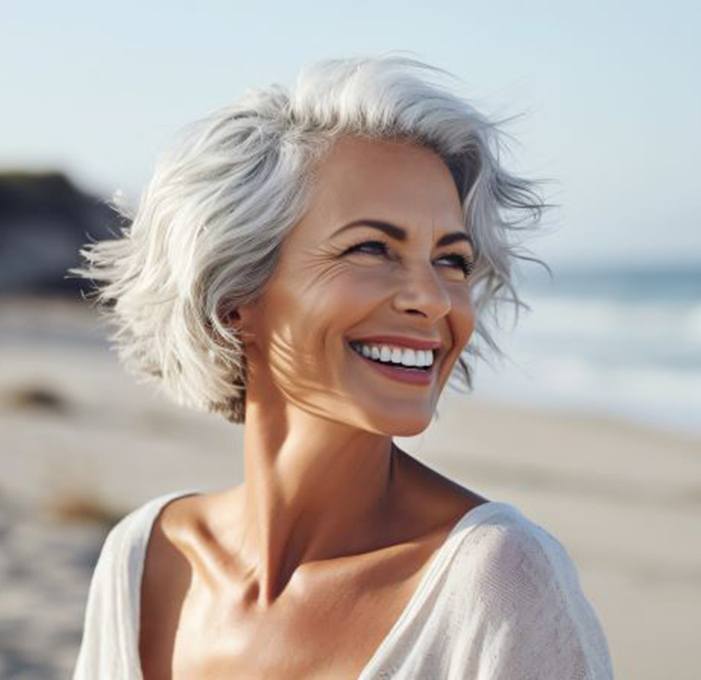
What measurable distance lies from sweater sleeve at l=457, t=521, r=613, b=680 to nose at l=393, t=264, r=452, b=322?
0.32 m

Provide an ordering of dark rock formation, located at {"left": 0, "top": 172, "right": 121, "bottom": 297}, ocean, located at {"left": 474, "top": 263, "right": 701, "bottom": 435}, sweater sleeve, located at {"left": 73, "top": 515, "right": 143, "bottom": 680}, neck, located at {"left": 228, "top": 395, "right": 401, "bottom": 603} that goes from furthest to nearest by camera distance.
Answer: dark rock formation, located at {"left": 0, "top": 172, "right": 121, "bottom": 297} → ocean, located at {"left": 474, "top": 263, "right": 701, "bottom": 435} → sweater sleeve, located at {"left": 73, "top": 515, "right": 143, "bottom": 680} → neck, located at {"left": 228, "top": 395, "right": 401, "bottom": 603}

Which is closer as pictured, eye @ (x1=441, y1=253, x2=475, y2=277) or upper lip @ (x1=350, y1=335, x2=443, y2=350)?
upper lip @ (x1=350, y1=335, x2=443, y2=350)

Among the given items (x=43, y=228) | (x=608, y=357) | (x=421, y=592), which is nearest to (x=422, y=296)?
(x=421, y=592)

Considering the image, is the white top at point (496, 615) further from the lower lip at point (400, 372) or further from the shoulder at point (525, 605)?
the lower lip at point (400, 372)

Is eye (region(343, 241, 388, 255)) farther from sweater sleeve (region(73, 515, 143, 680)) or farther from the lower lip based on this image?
sweater sleeve (region(73, 515, 143, 680))

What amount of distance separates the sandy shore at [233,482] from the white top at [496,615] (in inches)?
39.9

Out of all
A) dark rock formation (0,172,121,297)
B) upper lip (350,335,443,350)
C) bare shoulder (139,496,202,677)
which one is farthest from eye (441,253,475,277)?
dark rock formation (0,172,121,297)

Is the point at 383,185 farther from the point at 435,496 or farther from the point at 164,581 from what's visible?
the point at 164,581

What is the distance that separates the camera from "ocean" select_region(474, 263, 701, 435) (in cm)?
1747

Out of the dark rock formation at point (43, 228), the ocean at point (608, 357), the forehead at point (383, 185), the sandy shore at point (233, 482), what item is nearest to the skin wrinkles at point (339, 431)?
the forehead at point (383, 185)

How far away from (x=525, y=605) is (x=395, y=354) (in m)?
0.39

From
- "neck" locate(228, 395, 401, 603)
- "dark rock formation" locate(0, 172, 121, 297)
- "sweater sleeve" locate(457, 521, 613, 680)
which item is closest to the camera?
"sweater sleeve" locate(457, 521, 613, 680)

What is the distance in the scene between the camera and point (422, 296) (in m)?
2.23

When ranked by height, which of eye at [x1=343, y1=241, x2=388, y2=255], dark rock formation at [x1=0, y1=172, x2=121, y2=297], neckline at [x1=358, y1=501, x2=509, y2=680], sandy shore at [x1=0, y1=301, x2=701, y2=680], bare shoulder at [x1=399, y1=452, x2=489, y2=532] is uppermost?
eye at [x1=343, y1=241, x2=388, y2=255]
